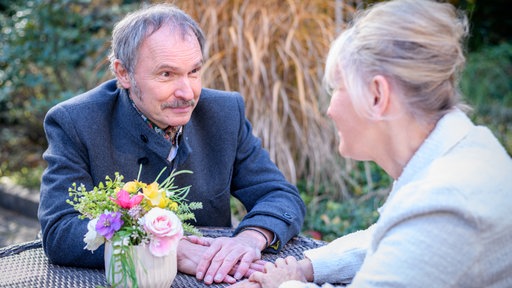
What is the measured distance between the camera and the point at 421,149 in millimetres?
1582

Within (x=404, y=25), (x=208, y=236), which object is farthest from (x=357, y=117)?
(x=208, y=236)

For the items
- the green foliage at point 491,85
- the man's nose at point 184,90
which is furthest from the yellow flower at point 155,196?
the green foliage at point 491,85

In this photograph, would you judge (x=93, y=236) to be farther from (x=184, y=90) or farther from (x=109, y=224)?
(x=184, y=90)

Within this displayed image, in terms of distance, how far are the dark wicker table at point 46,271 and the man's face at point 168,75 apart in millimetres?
463

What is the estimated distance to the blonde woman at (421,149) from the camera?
1.42 meters

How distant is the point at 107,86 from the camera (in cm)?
261

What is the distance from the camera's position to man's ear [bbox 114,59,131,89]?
8.00 ft

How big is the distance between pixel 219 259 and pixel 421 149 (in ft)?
2.52

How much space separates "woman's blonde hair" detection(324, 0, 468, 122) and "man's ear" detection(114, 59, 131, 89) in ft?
3.49

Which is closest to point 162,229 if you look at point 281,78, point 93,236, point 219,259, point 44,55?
point 93,236

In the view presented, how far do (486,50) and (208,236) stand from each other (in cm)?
658

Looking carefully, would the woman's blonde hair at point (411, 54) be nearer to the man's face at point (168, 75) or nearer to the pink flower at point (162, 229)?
the pink flower at point (162, 229)

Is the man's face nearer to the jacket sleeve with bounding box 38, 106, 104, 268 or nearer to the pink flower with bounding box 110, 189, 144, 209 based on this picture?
the jacket sleeve with bounding box 38, 106, 104, 268

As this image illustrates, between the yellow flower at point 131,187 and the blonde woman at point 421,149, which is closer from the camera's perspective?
the blonde woman at point 421,149
